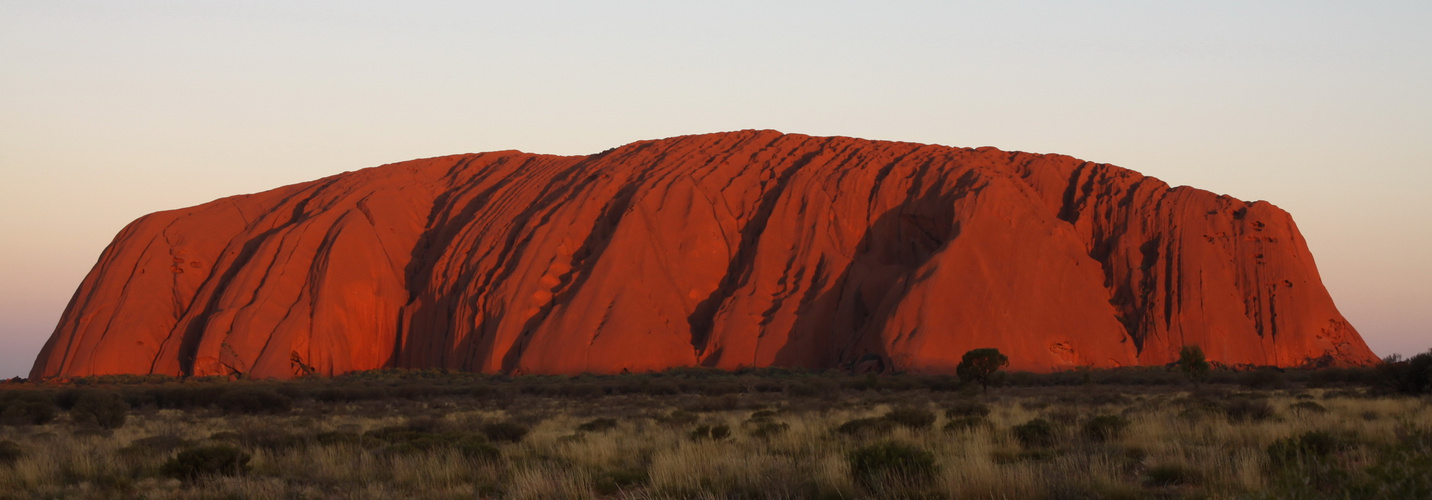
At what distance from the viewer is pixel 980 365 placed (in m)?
40.7

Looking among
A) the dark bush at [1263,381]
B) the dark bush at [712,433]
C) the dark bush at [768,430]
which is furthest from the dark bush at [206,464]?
the dark bush at [1263,381]

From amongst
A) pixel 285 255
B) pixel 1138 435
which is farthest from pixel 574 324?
pixel 1138 435

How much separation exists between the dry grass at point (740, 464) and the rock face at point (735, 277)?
37.4 metres

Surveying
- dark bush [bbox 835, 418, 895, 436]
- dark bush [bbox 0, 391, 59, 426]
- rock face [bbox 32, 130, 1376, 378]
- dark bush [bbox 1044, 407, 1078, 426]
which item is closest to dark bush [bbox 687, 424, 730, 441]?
dark bush [bbox 835, 418, 895, 436]

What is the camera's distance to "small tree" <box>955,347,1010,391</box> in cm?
4041

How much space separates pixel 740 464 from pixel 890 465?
1781 mm

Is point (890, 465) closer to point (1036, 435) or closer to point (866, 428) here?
point (1036, 435)

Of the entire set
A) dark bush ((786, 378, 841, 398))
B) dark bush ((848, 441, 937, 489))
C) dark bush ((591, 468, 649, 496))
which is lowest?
dark bush ((786, 378, 841, 398))

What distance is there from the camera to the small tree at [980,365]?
40406mm

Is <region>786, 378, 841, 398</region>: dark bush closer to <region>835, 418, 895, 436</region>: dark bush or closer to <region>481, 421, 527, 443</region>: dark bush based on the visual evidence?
<region>835, 418, 895, 436</region>: dark bush

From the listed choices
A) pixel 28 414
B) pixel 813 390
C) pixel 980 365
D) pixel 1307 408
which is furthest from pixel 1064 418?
pixel 28 414

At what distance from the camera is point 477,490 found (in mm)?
11875

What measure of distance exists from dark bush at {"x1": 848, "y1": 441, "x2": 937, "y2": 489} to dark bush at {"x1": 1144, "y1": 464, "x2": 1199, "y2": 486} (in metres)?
2.33

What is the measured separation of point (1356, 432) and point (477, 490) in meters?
11.4
